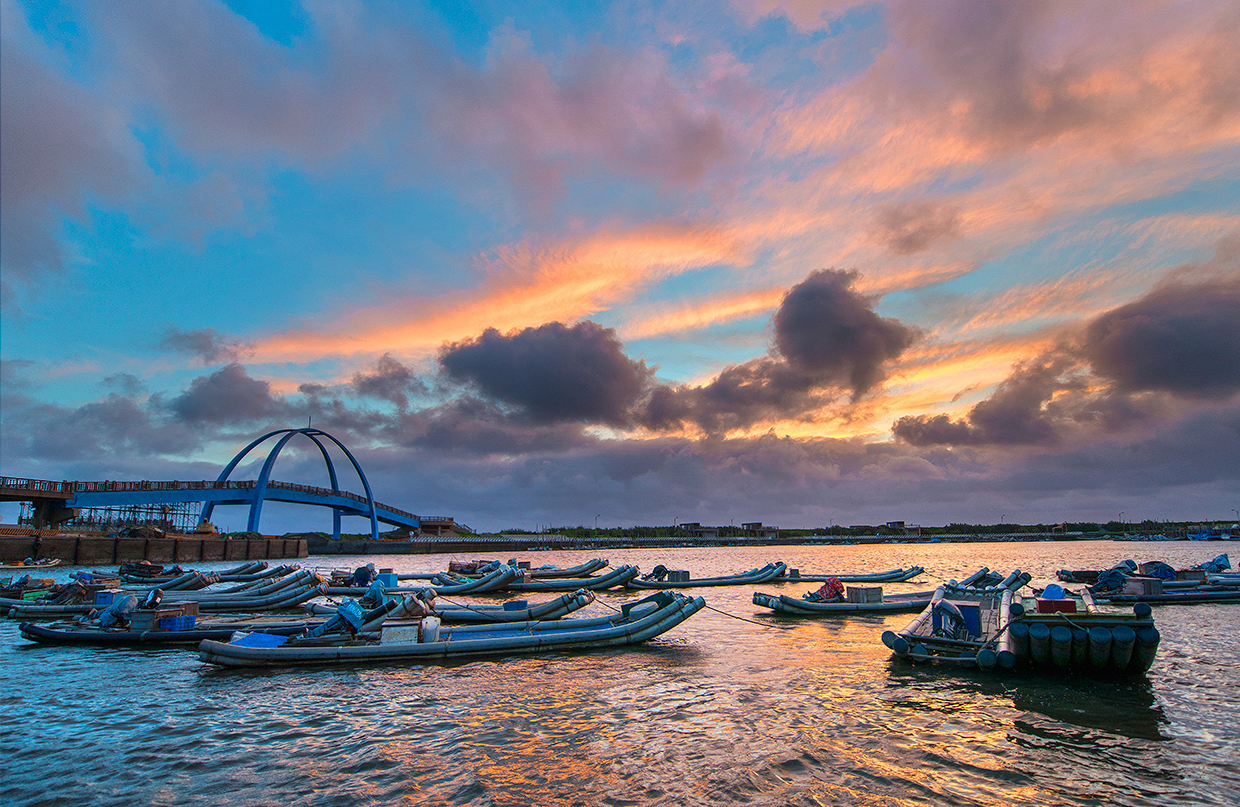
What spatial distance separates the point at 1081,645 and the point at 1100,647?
333 millimetres

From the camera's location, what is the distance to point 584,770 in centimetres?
930

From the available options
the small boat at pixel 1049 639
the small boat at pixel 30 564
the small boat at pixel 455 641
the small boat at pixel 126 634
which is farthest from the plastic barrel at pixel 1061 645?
the small boat at pixel 30 564

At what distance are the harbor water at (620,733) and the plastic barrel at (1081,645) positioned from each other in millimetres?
528

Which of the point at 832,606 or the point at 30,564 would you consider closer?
the point at 832,606

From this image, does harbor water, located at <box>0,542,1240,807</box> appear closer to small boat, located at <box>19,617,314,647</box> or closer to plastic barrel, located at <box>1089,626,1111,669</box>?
plastic barrel, located at <box>1089,626,1111,669</box>

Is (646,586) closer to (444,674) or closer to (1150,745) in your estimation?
(444,674)

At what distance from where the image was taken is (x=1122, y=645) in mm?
13492

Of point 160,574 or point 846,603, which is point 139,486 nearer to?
point 160,574

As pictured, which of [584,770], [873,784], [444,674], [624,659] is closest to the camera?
[873,784]

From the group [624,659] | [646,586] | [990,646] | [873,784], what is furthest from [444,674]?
[646,586]

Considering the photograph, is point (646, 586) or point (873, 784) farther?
point (646, 586)

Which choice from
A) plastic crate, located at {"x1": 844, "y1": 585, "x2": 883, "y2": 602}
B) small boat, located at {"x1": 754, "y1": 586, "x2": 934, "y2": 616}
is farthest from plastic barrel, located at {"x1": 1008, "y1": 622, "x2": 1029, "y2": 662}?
plastic crate, located at {"x1": 844, "y1": 585, "x2": 883, "y2": 602}

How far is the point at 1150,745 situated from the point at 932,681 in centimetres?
452

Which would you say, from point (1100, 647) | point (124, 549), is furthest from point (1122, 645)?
point (124, 549)
